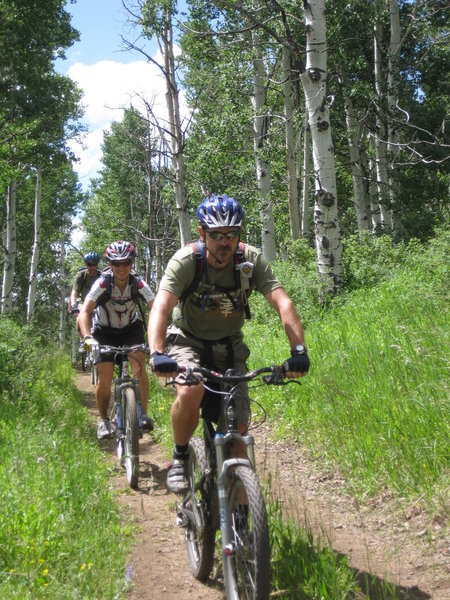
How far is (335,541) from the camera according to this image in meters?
4.10

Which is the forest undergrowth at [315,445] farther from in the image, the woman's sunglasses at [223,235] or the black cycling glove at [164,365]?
the woman's sunglasses at [223,235]

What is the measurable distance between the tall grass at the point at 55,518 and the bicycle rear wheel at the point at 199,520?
480 millimetres

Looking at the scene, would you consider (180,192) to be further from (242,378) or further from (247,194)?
(242,378)

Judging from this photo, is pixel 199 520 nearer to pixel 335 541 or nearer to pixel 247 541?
pixel 247 541

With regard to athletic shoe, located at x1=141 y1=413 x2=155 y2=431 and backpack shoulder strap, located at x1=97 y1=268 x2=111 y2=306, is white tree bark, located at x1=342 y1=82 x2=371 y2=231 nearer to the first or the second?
backpack shoulder strap, located at x1=97 y1=268 x2=111 y2=306

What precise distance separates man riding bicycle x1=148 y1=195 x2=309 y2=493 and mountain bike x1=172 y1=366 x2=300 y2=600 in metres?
0.14

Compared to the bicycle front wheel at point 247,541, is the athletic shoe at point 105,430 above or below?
above

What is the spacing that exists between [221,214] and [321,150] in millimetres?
6840

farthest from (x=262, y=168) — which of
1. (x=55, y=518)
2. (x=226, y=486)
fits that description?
(x=226, y=486)

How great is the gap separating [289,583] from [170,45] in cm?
1482

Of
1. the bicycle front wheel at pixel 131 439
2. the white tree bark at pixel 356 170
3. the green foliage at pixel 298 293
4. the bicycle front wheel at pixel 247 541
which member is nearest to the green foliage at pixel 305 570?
the bicycle front wheel at pixel 247 541

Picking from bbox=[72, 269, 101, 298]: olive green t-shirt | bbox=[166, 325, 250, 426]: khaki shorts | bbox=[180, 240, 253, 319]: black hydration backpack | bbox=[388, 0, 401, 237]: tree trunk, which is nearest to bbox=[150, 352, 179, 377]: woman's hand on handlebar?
bbox=[166, 325, 250, 426]: khaki shorts

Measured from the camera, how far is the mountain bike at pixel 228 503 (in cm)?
286

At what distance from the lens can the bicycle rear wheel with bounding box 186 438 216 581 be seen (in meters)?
3.68
